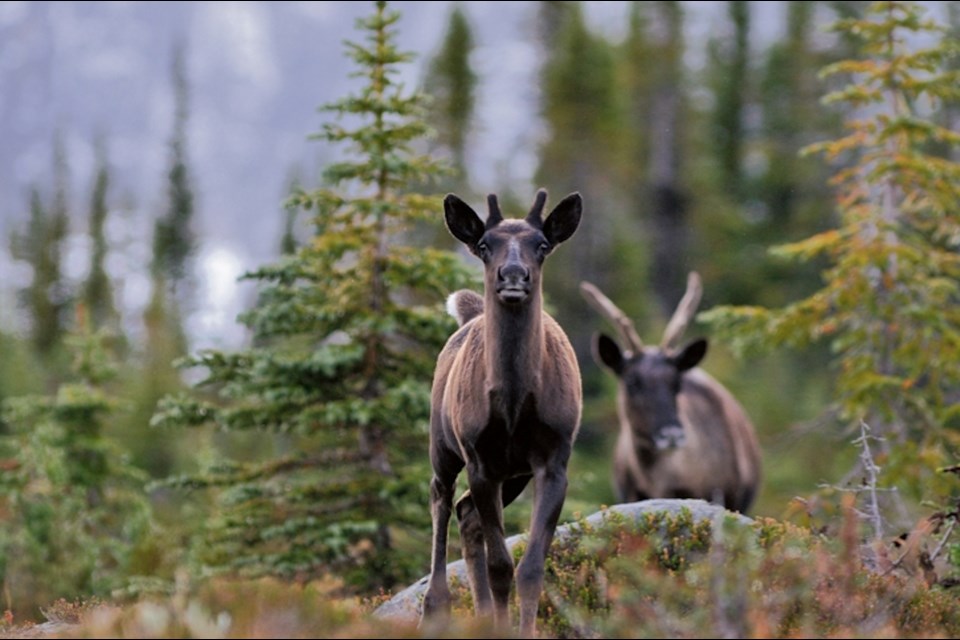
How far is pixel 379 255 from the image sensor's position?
15172mm

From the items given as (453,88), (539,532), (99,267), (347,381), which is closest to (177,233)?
(99,267)

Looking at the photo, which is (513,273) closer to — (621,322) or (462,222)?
(462,222)

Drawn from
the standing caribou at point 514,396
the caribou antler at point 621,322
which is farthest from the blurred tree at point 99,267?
the standing caribou at point 514,396

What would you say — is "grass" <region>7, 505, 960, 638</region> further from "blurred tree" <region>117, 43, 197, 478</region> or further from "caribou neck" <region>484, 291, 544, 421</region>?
"blurred tree" <region>117, 43, 197, 478</region>

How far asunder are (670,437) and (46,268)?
6209cm

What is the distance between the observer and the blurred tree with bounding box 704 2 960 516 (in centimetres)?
1645

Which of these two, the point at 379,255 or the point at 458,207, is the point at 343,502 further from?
the point at 458,207

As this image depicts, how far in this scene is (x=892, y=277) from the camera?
1675 cm

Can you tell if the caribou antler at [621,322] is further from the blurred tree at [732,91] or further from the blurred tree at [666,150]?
the blurred tree at [732,91]

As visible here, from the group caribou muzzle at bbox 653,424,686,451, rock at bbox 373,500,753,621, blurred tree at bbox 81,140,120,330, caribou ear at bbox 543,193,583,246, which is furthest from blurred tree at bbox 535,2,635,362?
caribou ear at bbox 543,193,583,246

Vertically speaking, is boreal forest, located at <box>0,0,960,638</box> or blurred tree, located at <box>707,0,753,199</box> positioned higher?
blurred tree, located at <box>707,0,753,199</box>

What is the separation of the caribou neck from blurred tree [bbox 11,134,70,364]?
192 feet

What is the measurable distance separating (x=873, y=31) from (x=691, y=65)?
4479 centimetres

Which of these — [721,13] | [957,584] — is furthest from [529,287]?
[721,13]
